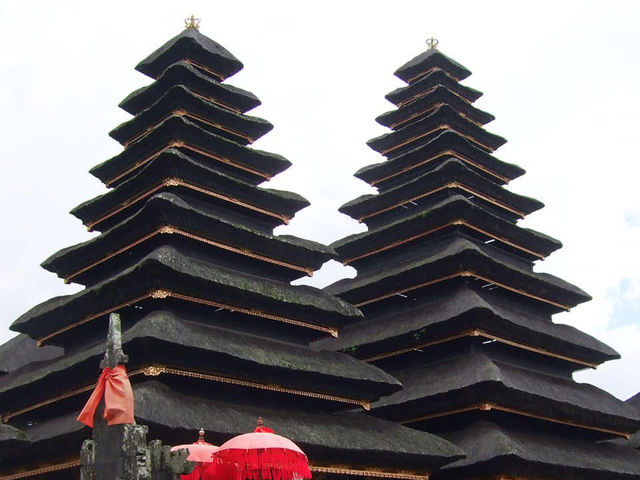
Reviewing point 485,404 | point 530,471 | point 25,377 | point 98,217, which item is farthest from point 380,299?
point 25,377

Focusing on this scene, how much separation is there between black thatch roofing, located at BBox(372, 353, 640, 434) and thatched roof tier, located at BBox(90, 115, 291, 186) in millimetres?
9156

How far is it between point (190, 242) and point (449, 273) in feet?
35.0

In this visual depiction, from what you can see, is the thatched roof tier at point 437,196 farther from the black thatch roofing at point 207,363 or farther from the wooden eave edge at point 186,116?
the black thatch roofing at point 207,363

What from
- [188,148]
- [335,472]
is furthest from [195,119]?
[335,472]

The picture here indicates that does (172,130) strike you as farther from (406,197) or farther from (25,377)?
(406,197)

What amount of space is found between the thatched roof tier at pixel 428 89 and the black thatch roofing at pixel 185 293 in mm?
16284

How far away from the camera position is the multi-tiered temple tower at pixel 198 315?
2036 cm

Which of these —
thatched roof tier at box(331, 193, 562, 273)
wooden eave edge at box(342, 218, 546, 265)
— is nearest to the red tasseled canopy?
thatched roof tier at box(331, 193, 562, 273)

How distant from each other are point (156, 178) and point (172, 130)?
1915mm

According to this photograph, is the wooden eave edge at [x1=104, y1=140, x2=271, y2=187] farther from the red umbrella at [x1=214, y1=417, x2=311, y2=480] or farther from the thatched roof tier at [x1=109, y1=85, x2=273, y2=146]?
the red umbrella at [x1=214, y1=417, x2=311, y2=480]

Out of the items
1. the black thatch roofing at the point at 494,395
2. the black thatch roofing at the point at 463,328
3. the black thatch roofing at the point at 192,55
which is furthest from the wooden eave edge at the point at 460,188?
the black thatch roofing at the point at 192,55

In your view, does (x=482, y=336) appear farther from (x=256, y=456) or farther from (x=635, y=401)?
(x=256, y=456)

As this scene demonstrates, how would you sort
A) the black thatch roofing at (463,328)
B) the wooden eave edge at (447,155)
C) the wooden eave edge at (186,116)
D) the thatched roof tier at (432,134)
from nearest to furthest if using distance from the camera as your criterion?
the wooden eave edge at (186,116), the black thatch roofing at (463,328), the wooden eave edge at (447,155), the thatched roof tier at (432,134)

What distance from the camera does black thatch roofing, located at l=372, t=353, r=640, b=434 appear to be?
25484 mm
